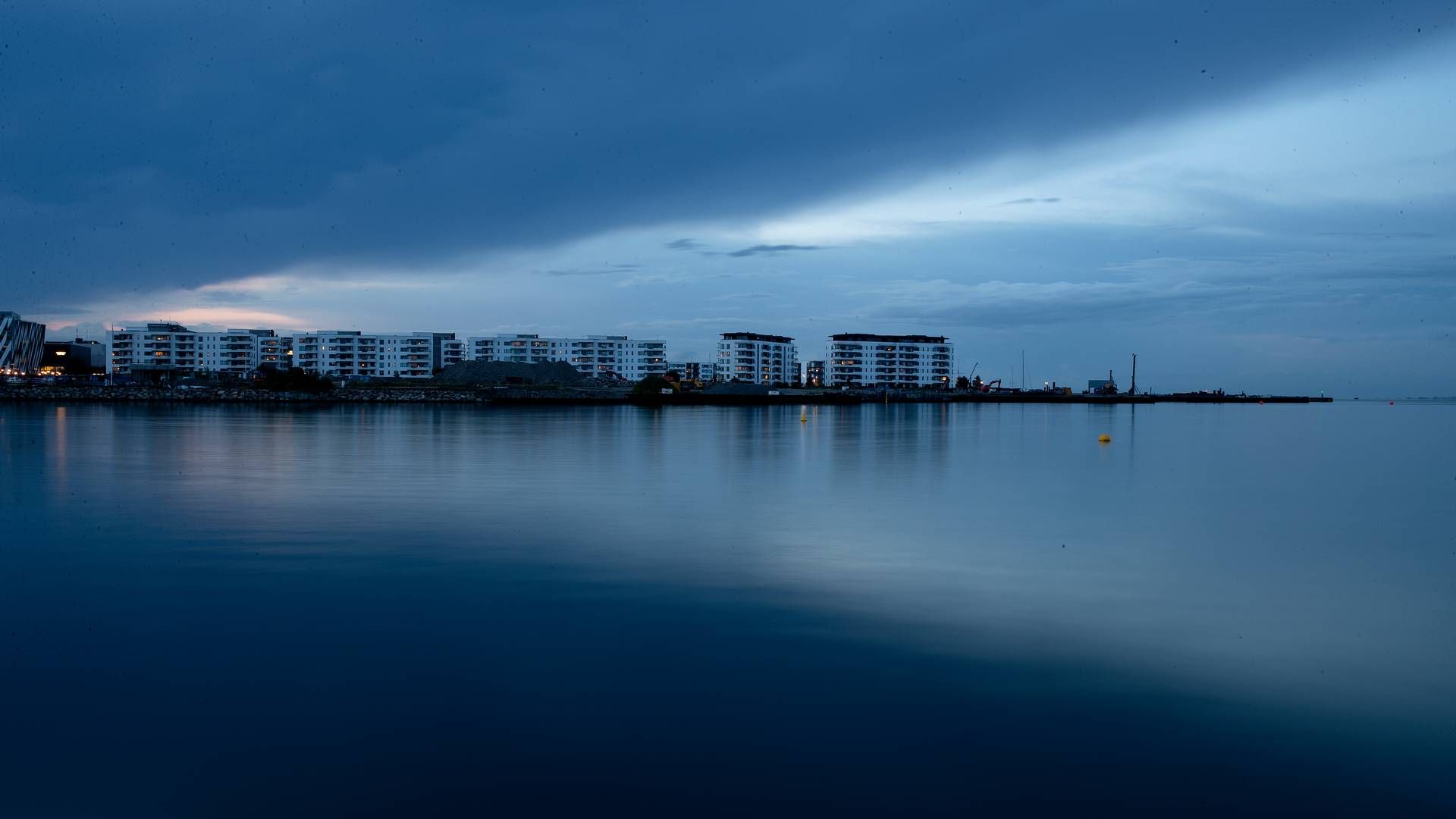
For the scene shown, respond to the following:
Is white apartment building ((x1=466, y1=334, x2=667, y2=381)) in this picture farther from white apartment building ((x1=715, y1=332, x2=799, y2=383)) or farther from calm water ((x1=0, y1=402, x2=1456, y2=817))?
calm water ((x1=0, y1=402, x2=1456, y2=817))

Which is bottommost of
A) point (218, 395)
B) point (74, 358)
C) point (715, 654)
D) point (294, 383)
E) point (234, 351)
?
point (715, 654)

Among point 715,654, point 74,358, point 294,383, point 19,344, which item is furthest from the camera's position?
point 74,358

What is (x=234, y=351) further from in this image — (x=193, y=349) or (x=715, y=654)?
(x=715, y=654)

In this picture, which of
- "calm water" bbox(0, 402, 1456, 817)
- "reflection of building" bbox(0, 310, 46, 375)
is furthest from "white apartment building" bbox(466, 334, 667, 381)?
"calm water" bbox(0, 402, 1456, 817)

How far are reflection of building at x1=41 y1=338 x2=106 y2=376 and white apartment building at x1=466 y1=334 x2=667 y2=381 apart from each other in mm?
64739

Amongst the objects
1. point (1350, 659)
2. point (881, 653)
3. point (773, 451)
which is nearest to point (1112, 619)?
point (1350, 659)

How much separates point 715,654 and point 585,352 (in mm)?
179658

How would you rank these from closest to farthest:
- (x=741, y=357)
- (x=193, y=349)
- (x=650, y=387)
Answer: (x=650, y=387) → (x=193, y=349) → (x=741, y=357)

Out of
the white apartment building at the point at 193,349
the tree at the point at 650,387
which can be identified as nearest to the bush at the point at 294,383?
the tree at the point at 650,387

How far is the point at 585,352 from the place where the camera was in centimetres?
18650

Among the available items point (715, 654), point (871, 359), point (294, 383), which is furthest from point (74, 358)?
point (715, 654)

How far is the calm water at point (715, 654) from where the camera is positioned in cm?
676

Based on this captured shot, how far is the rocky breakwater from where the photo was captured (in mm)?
108000

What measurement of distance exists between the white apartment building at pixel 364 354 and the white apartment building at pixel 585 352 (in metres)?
11.9
